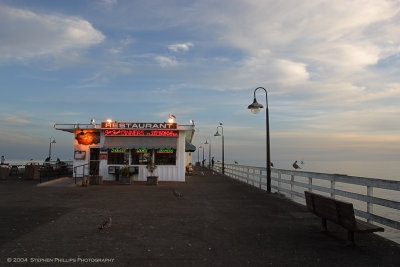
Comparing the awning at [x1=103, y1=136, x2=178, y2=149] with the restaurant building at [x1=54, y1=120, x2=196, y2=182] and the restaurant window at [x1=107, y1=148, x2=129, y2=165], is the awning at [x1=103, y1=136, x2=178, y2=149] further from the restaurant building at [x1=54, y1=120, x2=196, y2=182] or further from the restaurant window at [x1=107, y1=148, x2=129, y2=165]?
the restaurant window at [x1=107, y1=148, x2=129, y2=165]

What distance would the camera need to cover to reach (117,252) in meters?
5.55

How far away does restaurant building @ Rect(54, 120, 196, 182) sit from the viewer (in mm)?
20562

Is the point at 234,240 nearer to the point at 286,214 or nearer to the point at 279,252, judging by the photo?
the point at 279,252

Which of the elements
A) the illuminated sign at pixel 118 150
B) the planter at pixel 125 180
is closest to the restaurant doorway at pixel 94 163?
the illuminated sign at pixel 118 150

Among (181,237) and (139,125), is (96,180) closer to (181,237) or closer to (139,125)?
(139,125)

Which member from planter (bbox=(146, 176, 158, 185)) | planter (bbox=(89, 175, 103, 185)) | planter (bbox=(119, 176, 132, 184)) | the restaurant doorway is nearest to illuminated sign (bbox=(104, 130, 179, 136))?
the restaurant doorway

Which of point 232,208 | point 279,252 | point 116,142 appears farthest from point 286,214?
point 116,142

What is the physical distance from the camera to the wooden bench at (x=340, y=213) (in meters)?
5.74

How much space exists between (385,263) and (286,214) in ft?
13.9

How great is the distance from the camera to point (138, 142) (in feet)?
67.9

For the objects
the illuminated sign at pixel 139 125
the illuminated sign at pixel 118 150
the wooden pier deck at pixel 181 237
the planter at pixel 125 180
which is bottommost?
the wooden pier deck at pixel 181 237

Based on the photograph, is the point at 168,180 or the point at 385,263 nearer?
the point at 385,263

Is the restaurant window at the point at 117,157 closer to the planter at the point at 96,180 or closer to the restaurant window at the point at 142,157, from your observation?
the restaurant window at the point at 142,157

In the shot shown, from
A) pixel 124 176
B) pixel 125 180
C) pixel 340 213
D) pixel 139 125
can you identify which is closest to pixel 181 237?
pixel 340 213
